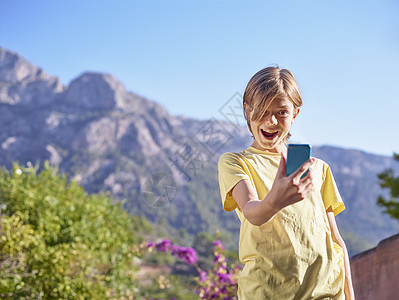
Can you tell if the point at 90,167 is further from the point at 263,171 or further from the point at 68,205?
the point at 263,171

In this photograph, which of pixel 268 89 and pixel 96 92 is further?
pixel 96 92

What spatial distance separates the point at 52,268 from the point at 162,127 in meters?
78.8

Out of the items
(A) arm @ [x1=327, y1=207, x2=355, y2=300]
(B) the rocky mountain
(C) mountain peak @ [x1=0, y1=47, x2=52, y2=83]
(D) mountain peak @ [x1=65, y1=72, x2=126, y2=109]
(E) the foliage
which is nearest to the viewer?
(A) arm @ [x1=327, y1=207, x2=355, y2=300]

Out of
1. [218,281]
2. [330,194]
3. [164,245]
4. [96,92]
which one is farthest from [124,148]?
[330,194]

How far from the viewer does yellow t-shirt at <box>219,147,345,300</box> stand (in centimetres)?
91

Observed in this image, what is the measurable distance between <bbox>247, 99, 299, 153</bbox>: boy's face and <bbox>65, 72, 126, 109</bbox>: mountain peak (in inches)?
3390

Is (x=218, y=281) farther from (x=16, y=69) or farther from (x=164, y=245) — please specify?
(x=16, y=69)

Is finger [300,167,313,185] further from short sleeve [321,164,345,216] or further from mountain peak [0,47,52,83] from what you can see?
mountain peak [0,47,52,83]

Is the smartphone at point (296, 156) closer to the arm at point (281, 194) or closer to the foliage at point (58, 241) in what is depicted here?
the arm at point (281, 194)

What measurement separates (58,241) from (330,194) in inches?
198

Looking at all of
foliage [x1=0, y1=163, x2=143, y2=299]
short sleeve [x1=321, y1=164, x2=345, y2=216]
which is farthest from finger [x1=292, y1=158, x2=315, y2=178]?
foliage [x1=0, y1=163, x2=143, y2=299]

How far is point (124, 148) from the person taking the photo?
7500 cm

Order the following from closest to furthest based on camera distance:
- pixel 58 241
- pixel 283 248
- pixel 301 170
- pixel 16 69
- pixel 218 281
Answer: pixel 301 170
pixel 283 248
pixel 218 281
pixel 58 241
pixel 16 69

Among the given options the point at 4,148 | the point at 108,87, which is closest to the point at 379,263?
the point at 4,148
